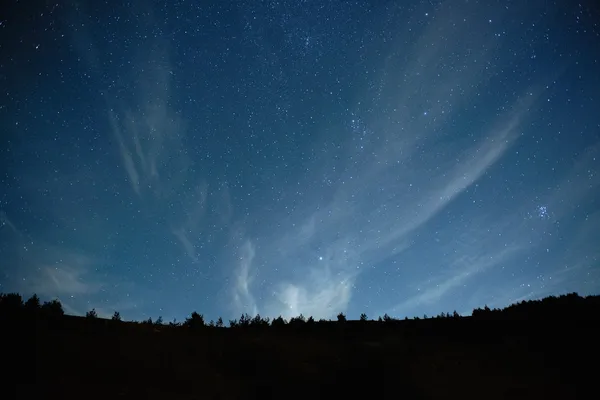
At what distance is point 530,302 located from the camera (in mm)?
16766

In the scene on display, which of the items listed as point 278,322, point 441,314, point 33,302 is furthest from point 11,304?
point 441,314

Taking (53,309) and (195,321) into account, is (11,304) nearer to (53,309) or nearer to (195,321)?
(53,309)

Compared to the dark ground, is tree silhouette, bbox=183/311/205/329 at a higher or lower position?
higher

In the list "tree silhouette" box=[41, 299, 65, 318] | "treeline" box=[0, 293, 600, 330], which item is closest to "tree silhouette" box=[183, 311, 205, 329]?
"treeline" box=[0, 293, 600, 330]

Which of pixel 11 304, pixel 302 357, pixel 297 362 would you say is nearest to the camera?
pixel 297 362

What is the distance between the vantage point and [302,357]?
11430 mm

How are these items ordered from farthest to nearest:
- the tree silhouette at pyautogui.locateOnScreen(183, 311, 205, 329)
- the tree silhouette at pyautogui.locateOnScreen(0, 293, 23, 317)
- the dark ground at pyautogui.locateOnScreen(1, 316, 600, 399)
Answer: the tree silhouette at pyautogui.locateOnScreen(183, 311, 205, 329) < the tree silhouette at pyautogui.locateOnScreen(0, 293, 23, 317) < the dark ground at pyautogui.locateOnScreen(1, 316, 600, 399)

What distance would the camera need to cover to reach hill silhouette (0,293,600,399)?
8.60m

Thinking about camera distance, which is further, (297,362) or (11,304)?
(11,304)

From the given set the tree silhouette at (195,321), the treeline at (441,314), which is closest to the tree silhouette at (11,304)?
the treeline at (441,314)

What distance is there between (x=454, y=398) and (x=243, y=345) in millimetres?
7320

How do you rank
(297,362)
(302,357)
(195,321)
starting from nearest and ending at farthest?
(297,362)
(302,357)
(195,321)

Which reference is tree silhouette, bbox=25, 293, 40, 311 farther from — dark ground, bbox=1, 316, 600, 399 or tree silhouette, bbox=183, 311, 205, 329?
tree silhouette, bbox=183, 311, 205, 329

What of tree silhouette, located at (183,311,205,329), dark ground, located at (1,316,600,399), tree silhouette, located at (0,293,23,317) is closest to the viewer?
dark ground, located at (1,316,600,399)
